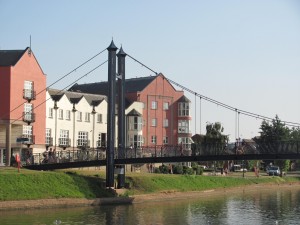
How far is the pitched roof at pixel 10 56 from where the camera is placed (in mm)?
77825

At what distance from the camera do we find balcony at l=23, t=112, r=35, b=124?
79.1 meters

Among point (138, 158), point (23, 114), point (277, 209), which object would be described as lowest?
point (277, 209)

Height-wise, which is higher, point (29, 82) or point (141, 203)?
point (29, 82)

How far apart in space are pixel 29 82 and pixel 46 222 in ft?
128

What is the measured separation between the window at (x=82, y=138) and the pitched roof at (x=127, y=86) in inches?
620

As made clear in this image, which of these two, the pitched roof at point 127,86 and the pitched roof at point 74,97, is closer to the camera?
the pitched roof at point 74,97

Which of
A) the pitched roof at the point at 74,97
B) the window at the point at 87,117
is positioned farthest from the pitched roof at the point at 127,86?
the window at the point at 87,117

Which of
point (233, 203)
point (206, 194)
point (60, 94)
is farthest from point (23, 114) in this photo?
point (233, 203)

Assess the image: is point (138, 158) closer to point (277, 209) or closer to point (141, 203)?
point (141, 203)

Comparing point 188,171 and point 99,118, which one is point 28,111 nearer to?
point 99,118

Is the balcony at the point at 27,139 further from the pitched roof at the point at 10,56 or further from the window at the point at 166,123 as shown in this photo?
the window at the point at 166,123

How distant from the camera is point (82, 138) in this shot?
92.9 m

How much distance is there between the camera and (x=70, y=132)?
90.3 m

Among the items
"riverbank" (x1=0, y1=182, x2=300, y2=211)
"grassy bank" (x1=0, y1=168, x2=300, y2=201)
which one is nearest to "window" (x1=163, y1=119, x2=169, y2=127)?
"riverbank" (x1=0, y1=182, x2=300, y2=211)
